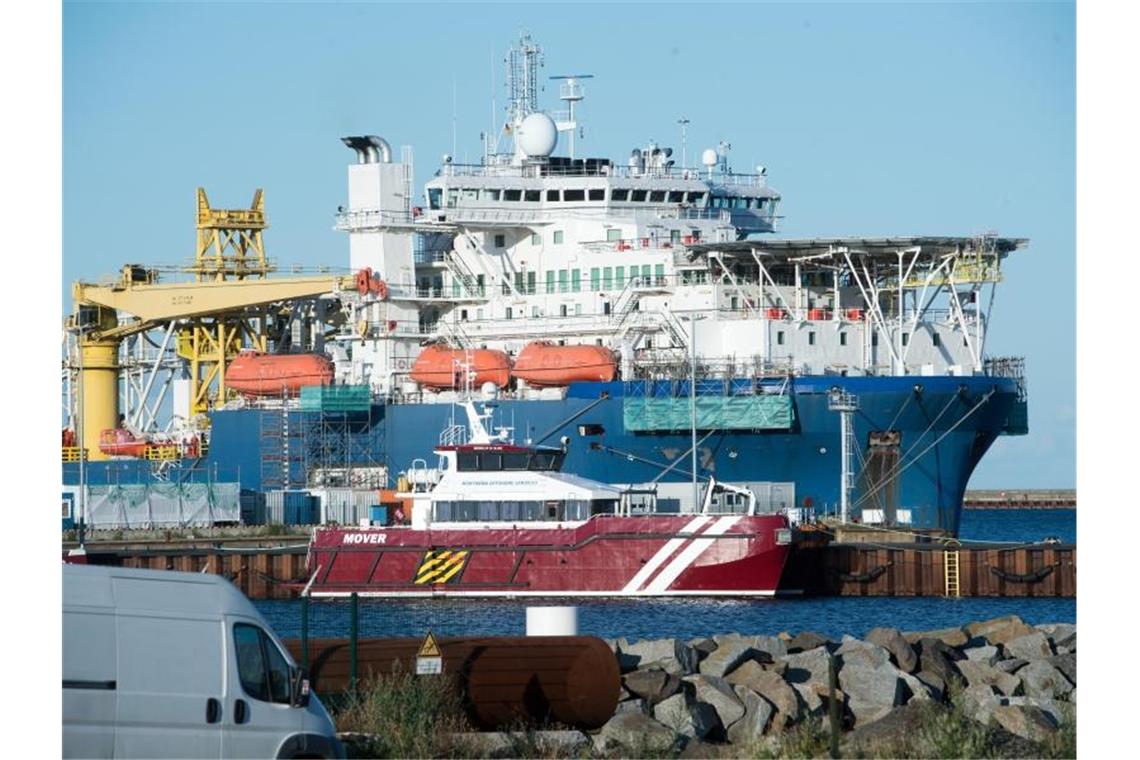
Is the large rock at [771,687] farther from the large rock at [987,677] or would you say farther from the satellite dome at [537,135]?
the satellite dome at [537,135]

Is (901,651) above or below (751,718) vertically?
above

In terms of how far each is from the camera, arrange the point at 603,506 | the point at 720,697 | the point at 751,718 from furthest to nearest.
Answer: the point at 603,506 → the point at 720,697 → the point at 751,718

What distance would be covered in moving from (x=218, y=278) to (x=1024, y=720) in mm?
43363

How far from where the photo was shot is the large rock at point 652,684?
63.4ft

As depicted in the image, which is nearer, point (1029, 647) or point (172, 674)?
point (172, 674)

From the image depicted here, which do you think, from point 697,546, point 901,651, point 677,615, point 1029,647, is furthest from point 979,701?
point 697,546

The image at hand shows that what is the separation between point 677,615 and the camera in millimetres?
34281

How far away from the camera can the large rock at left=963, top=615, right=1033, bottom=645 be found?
987 inches

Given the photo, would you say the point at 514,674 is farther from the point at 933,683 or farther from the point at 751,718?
the point at 933,683

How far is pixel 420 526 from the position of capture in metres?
38.0

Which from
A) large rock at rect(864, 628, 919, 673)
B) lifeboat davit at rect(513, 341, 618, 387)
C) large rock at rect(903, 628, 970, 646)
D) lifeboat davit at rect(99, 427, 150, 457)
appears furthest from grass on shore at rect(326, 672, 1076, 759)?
lifeboat davit at rect(99, 427, 150, 457)

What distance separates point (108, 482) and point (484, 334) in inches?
418

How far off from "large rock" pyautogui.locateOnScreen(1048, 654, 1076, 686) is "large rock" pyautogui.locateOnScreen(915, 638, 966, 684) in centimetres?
99

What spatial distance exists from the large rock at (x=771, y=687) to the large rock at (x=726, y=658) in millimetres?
146
